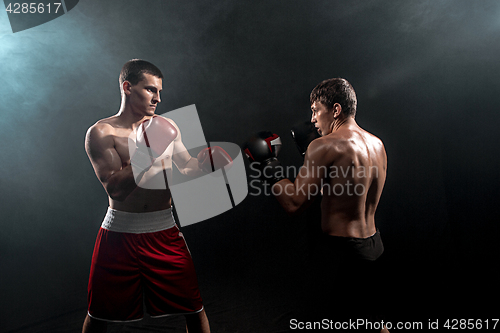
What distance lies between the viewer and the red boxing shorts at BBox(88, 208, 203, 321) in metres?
1.64

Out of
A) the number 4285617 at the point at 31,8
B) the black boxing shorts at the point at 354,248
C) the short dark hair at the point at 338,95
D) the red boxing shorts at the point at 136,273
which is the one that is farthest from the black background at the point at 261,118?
the short dark hair at the point at 338,95

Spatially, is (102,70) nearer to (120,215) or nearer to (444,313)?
(120,215)

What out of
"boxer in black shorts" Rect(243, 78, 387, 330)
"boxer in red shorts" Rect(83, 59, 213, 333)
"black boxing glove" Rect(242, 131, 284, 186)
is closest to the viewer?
"boxer in black shorts" Rect(243, 78, 387, 330)

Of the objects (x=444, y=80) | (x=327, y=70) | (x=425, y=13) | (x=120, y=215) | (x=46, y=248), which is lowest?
(x=46, y=248)

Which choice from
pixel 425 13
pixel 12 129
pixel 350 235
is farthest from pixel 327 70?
pixel 12 129

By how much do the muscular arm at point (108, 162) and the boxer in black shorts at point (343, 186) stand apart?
2.71 ft

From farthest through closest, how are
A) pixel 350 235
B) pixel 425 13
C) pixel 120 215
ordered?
pixel 425 13 < pixel 120 215 < pixel 350 235

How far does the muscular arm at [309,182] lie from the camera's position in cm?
154

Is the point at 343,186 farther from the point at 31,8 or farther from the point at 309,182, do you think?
the point at 31,8

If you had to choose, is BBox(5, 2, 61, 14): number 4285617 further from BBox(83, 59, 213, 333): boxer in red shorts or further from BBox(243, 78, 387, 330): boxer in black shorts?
BBox(243, 78, 387, 330): boxer in black shorts

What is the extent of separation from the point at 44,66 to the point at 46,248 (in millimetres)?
1846

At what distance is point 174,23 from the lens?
2.91 meters

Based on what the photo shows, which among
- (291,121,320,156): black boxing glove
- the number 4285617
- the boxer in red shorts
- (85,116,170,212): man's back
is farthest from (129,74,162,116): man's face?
the number 4285617

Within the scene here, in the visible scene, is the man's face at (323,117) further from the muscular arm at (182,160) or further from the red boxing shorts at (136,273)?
the red boxing shorts at (136,273)
